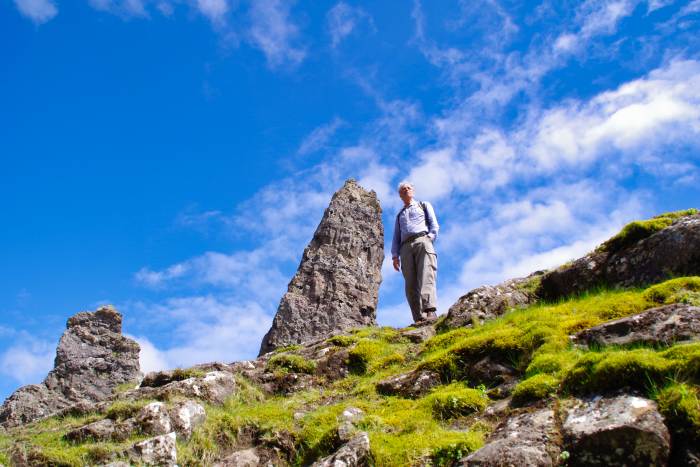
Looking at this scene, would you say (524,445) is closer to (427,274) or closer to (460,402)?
(460,402)

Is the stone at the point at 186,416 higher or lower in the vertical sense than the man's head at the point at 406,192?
lower

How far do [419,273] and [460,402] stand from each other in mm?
8944

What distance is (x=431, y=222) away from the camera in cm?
1902

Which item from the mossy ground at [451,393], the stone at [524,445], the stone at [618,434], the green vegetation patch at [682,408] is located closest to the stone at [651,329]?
the mossy ground at [451,393]

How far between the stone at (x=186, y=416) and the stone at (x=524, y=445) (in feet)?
18.2

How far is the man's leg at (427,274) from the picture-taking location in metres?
18.2

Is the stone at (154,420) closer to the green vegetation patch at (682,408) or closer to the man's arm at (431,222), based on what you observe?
the green vegetation patch at (682,408)

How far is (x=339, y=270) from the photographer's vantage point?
82.3 ft

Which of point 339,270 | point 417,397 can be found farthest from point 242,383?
point 339,270

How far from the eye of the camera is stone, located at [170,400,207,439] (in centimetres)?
1093

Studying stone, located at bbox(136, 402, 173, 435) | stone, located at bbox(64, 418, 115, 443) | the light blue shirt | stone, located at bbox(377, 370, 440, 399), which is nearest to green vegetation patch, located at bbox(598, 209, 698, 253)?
stone, located at bbox(377, 370, 440, 399)

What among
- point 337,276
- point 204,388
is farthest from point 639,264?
point 337,276

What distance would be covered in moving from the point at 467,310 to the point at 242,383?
227 inches

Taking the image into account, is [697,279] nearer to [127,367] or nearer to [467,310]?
[467,310]
